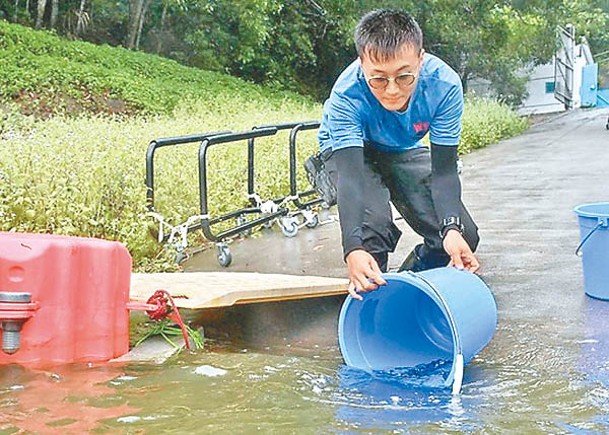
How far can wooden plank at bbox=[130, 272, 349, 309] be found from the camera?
412 cm

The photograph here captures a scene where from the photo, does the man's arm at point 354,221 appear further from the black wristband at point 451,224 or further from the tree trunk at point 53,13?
the tree trunk at point 53,13

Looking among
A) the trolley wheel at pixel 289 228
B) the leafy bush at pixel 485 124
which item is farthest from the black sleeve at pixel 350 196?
the leafy bush at pixel 485 124

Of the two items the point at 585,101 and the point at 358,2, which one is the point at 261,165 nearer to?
the point at 358,2

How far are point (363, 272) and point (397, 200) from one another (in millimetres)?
1233

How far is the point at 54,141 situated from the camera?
677cm

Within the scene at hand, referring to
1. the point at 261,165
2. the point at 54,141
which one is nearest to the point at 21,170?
the point at 54,141

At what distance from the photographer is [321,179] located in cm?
471

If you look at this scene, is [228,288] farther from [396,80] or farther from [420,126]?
[396,80]

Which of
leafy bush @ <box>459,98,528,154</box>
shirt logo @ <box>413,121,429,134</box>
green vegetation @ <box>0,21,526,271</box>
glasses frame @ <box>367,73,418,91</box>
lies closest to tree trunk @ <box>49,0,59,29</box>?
green vegetation @ <box>0,21,526,271</box>

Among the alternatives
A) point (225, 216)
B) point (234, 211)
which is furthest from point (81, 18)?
point (225, 216)

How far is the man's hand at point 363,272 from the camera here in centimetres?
334

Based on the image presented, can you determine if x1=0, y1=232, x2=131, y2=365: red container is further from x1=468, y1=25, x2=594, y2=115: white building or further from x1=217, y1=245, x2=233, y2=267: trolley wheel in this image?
x1=468, y1=25, x2=594, y2=115: white building

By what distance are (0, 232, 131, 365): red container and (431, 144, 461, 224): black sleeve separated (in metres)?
1.42

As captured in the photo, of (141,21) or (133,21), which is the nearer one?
(133,21)
